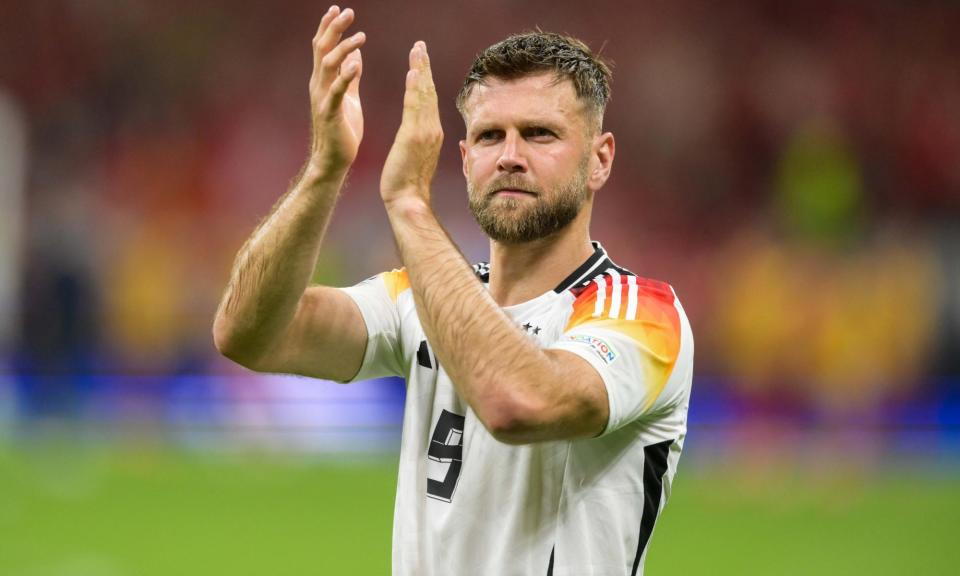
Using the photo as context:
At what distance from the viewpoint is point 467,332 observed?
2514 millimetres

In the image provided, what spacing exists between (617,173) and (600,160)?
11976 mm

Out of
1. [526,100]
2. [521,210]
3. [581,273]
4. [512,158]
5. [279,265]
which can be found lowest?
[279,265]

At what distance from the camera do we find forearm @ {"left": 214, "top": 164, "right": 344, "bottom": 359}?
9.36ft

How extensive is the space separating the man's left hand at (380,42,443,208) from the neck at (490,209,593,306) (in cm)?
40

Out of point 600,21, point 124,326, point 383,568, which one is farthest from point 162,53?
point 383,568

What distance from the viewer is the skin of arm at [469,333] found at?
2.43 metres

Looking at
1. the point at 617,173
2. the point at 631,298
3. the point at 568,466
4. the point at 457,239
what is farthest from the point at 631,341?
the point at 617,173

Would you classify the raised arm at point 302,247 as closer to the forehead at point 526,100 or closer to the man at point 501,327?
the man at point 501,327

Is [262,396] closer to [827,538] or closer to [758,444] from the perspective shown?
[758,444]

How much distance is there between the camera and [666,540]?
755cm

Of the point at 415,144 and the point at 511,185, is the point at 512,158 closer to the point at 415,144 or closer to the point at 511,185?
the point at 511,185

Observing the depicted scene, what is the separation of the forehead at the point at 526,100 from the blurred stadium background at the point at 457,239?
4876 millimetres

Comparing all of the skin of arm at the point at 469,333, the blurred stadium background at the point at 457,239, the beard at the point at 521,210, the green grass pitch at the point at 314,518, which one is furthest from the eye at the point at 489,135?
the blurred stadium background at the point at 457,239

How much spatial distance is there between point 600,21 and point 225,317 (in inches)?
555
